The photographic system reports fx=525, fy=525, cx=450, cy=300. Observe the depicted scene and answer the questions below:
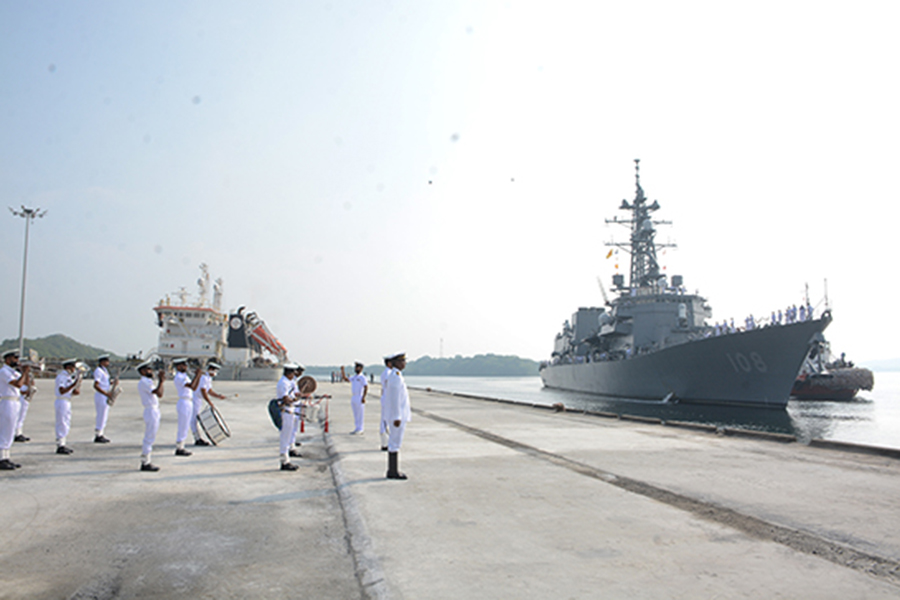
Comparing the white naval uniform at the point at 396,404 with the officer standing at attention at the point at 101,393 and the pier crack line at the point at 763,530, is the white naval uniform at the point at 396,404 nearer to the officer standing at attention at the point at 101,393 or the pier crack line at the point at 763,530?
the pier crack line at the point at 763,530

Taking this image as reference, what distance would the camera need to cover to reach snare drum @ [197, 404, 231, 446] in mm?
9445

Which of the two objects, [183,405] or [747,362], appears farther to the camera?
[747,362]

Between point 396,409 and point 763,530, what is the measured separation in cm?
421

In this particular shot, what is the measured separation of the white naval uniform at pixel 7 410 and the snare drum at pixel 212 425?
282cm

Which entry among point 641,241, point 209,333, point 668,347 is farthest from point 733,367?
point 209,333

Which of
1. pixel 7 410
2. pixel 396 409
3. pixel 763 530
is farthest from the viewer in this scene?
pixel 396 409

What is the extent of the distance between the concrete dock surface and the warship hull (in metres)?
20.9

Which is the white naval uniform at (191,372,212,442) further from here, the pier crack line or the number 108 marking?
the number 108 marking

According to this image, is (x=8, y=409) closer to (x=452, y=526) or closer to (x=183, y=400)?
(x=183, y=400)

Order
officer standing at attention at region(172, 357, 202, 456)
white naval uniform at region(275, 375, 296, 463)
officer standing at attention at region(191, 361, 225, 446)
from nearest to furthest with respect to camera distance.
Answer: white naval uniform at region(275, 375, 296, 463), officer standing at attention at region(172, 357, 202, 456), officer standing at attention at region(191, 361, 225, 446)

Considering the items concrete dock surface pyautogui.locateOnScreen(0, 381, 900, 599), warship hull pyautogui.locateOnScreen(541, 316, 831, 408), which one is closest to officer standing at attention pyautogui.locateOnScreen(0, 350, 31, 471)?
concrete dock surface pyautogui.locateOnScreen(0, 381, 900, 599)

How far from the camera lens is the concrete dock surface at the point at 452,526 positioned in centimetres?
323

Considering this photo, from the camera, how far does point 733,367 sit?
1127 inches

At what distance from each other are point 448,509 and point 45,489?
448 centimetres
